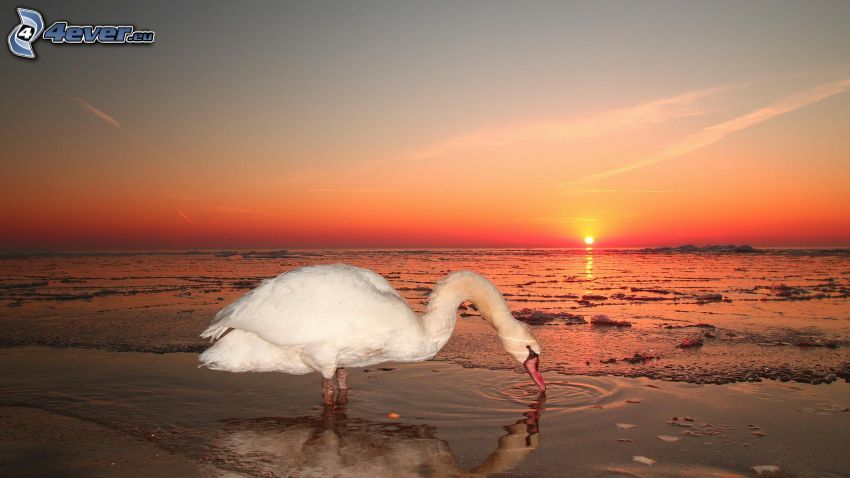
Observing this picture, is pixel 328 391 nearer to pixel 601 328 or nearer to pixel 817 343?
pixel 601 328

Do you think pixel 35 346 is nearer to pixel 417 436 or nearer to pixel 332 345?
pixel 332 345

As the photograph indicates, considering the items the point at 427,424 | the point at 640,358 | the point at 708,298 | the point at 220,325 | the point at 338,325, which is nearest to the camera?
the point at 427,424

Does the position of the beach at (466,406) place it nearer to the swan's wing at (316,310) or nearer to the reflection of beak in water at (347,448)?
the reflection of beak in water at (347,448)

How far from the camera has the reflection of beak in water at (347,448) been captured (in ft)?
16.3

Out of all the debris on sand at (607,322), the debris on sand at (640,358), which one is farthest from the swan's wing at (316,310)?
the debris on sand at (607,322)

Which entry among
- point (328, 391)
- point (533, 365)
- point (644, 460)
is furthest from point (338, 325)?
point (644, 460)

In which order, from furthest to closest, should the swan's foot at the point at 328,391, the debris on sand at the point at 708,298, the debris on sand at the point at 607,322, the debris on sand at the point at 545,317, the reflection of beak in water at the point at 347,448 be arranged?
the debris on sand at the point at 708,298
the debris on sand at the point at 545,317
the debris on sand at the point at 607,322
the swan's foot at the point at 328,391
the reflection of beak in water at the point at 347,448

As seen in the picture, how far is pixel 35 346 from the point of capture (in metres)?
10.4

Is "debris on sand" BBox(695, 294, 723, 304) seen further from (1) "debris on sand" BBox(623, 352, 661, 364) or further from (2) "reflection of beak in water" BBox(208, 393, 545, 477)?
(2) "reflection of beak in water" BBox(208, 393, 545, 477)

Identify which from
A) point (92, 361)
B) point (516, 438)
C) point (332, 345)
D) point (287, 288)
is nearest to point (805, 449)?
point (516, 438)

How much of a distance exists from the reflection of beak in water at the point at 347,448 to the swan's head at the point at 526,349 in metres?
0.77

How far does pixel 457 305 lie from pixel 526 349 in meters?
1.04

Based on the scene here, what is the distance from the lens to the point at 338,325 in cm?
652

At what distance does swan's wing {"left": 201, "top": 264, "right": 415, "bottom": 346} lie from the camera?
6.54 metres
